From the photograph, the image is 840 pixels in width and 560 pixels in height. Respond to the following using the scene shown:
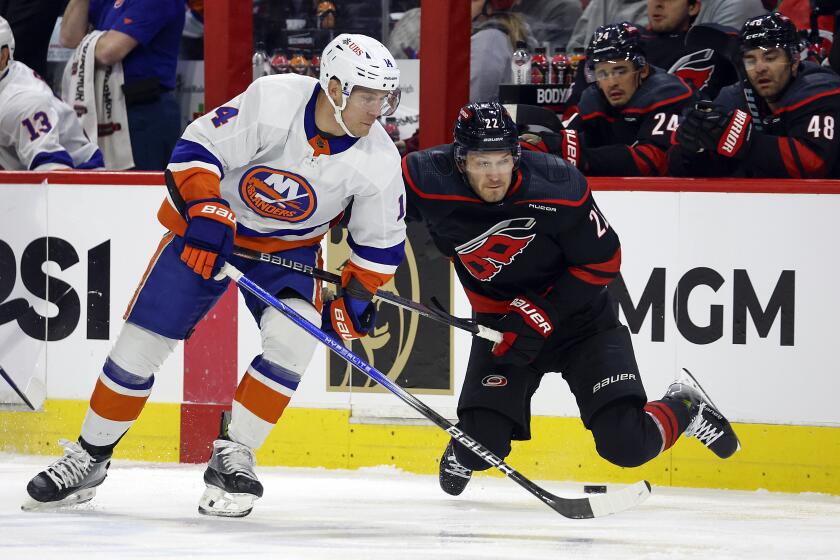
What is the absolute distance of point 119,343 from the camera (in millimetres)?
3979

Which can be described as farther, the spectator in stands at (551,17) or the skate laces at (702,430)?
the spectator in stands at (551,17)

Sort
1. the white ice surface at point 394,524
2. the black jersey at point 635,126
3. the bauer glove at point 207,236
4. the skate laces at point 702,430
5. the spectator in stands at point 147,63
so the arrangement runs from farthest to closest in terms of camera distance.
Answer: the spectator in stands at point 147,63 < the black jersey at point 635,126 < the skate laces at point 702,430 < the bauer glove at point 207,236 < the white ice surface at point 394,524

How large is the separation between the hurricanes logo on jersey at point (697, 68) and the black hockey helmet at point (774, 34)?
55 centimetres

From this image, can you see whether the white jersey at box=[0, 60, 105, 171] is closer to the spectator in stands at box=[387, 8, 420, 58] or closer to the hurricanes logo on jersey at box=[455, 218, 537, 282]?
the spectator in stands at box=[387, 8, 420, 58]

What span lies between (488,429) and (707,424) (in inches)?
30.5

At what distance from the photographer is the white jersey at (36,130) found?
542 centimetres

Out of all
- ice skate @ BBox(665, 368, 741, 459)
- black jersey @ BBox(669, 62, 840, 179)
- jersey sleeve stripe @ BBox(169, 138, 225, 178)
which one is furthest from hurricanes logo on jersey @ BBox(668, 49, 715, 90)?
jersey sleeve stripe @ BBox(169, 138, 225, 178)

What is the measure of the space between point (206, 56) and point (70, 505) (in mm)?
2030

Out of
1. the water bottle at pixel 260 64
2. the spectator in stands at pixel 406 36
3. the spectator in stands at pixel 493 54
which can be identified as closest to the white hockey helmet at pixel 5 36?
the water bottle at pixel 260 64

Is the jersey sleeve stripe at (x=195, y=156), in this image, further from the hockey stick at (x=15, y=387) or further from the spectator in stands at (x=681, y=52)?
the spectator in stands at (x=681, y=52)

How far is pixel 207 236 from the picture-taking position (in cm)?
370

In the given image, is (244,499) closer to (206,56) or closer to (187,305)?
(187,305)

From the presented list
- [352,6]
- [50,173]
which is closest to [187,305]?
[50,173]

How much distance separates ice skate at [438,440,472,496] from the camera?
14.1 ft
